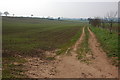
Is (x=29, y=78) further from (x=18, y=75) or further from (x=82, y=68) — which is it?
(x=82, y=68)

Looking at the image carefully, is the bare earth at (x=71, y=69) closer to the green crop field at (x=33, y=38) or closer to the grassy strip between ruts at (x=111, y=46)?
the grassy strip between ruts at (x=111, y=46)

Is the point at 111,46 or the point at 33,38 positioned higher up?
the point at 33,38

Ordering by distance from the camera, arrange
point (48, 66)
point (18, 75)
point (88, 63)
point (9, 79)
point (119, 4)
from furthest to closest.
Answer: point (119, 4)
point (88, 63)
point (48, 66)
point (18, 75)
point (9, 79)

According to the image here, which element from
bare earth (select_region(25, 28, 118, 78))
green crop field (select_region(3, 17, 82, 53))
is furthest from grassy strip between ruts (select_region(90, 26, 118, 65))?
green crop field (select_region(3, 17, 82, 53))

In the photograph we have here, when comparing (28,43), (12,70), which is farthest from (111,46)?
(12,70)

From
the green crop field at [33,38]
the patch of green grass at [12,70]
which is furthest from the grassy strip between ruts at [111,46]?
the patch of green grass at [12,70]

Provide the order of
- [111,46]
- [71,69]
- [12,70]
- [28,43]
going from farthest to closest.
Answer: [28,43] < [111,46] < [71,69] < [12,70]

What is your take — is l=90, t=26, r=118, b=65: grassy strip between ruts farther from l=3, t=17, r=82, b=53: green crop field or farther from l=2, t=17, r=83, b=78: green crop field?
l=3, t=17, r=82, b=53: green crop field

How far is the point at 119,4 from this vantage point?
3092cm

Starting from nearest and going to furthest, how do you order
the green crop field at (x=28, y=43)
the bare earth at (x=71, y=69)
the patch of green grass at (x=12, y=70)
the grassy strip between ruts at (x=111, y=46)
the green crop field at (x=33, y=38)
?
the patch of green grass at (x=12, y=70) < the bare earth at (x=71, y=69) < the green crop field at (x=28, y=43) < the grassy strip between ruts at (x=111, y=46) < the green crop field at (x=33, y=38)

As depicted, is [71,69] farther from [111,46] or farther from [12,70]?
[111,46]

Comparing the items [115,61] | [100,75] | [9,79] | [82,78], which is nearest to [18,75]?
[9,79]

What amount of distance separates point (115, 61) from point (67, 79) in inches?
177

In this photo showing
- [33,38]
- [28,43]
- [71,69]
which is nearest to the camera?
→ [71,69]
